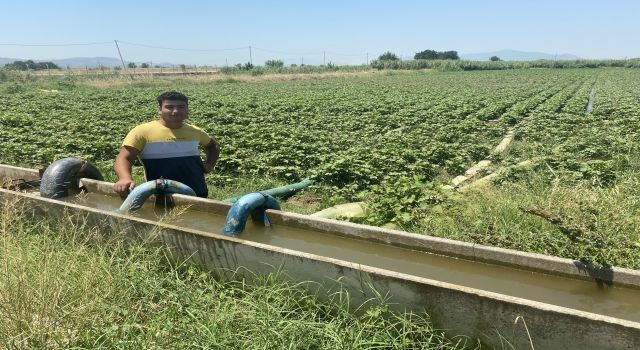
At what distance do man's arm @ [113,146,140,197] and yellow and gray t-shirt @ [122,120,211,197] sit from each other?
63 mm

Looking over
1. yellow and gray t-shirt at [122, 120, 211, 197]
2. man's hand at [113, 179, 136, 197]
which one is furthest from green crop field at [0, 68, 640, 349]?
yellow and gray t-shirt at [122, 120, 211, 197]

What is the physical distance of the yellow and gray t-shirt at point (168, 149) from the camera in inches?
176

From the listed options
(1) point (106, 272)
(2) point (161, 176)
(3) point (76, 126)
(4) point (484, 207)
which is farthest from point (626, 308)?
(3) point (76, 126)

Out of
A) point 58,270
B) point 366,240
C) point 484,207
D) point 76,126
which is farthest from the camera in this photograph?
point 76,126

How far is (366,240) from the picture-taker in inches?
159

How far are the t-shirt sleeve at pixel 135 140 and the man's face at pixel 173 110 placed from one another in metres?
0.30

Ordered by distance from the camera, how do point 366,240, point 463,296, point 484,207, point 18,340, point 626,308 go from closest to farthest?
1. point 18,340
2. point 463,296
3. point 626,308
4. point 366,240
5. point 484,207

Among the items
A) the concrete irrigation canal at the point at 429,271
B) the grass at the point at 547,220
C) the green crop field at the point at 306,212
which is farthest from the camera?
the grass at the point at 547,220

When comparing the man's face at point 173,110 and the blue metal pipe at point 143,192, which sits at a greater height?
the man's face at point 173,110

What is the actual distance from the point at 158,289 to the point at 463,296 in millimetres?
2153

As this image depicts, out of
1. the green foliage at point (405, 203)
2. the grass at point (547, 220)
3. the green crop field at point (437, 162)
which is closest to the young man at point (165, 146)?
the green crop field at point (437, 162)

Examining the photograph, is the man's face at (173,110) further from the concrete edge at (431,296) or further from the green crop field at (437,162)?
the green crop field at (437,162)

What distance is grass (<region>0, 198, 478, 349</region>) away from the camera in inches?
102

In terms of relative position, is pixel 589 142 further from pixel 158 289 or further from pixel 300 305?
pixel 158 289
